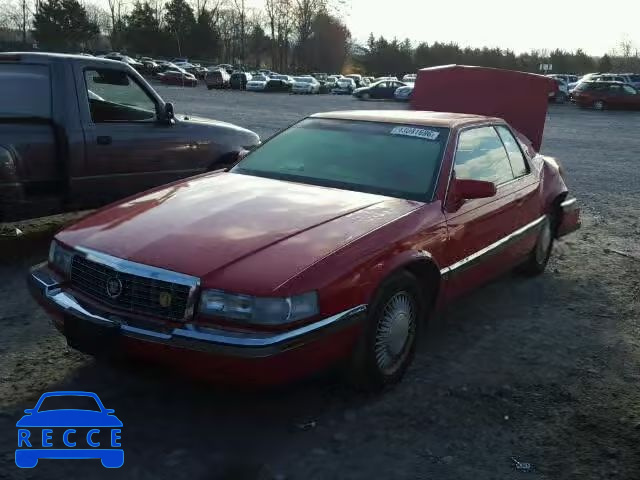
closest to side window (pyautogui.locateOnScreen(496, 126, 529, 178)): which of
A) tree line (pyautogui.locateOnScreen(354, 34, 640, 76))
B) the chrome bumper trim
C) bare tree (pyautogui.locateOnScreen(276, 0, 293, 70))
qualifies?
the chrome bumper trim

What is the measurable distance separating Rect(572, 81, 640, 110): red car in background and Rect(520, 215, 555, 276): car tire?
30897 mm

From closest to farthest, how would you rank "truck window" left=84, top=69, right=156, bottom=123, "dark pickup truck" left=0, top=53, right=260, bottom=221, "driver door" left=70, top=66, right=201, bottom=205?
"dark pickup truck" left=0, top=53, right=260, bottom=221 → "driver door" left=70, top=66, right=201, bottom=205 → "truck window" left=84, top=69, right=156, bottom=123

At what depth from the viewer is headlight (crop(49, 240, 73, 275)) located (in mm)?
3512

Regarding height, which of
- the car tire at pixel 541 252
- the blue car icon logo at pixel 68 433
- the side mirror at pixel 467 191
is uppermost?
the side mirror at pixel 467 191

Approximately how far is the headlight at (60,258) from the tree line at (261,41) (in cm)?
6185

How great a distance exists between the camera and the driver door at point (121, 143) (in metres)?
5.99

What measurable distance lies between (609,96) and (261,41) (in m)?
65.6

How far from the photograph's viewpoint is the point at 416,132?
455 centimetres

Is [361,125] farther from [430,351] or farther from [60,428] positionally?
[60,428]

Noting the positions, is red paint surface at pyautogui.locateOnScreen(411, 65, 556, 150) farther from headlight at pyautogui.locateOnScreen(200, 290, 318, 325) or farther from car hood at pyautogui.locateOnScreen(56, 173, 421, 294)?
headlight at pyautogui.locateOnScreen(200, 290, 318, 325)

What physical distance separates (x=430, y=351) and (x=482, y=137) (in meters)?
1.71

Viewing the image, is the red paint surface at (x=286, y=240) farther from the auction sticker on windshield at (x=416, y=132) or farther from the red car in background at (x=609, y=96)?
the red car in background at (x=609, y=96)

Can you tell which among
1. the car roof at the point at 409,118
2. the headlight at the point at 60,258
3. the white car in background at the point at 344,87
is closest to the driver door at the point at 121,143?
the car roof at the point at 409,118

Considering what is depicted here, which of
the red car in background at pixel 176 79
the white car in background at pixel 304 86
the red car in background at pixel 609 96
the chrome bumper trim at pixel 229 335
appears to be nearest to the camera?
the chrome bumper trim at pixel 229 335
